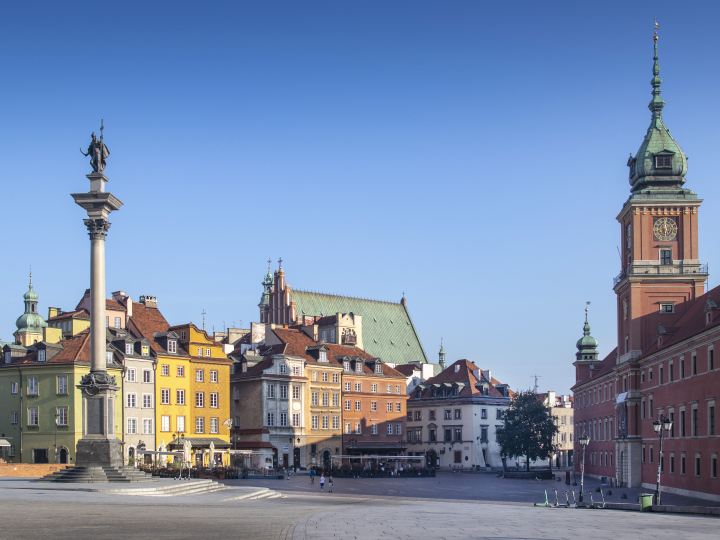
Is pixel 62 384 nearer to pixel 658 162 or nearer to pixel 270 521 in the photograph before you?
pixel 270 521

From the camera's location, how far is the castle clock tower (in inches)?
3199

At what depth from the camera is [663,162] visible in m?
83.4

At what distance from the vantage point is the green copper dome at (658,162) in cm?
8325

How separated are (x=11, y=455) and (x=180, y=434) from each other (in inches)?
618

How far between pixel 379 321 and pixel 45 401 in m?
72.1

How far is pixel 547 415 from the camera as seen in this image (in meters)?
111

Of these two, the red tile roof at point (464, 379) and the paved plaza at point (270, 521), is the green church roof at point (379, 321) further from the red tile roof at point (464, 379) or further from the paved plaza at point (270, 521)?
the paved plaza at point (270, 521)

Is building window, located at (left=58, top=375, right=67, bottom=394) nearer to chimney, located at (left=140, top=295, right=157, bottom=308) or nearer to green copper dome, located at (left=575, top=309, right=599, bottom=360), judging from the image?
chimney, located at (left=140, top=295, right=157, bottom=308)

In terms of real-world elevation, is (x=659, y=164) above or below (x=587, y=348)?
above

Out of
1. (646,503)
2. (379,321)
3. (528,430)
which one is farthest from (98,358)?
(379,321)

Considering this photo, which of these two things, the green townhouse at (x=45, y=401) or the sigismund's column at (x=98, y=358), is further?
the green townhouse at (x=45, y=401)

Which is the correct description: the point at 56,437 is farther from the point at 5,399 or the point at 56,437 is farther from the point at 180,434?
the point at 180,434

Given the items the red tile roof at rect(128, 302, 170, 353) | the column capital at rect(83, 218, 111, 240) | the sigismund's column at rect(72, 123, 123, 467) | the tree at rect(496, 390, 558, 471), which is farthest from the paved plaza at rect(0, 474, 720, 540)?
the tree at rect(496, 390, 558, 471)

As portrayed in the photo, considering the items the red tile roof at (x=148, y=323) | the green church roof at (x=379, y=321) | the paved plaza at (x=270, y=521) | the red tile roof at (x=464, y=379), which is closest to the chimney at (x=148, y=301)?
the red tile roof at (x=148, y=323)
